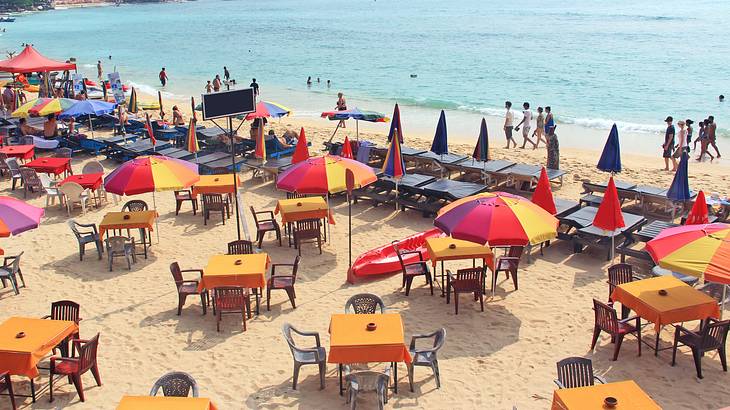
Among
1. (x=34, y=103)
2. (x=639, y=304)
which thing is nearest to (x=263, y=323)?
(x=639, y=304)

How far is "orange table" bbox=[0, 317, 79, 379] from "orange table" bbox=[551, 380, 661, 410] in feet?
19.3

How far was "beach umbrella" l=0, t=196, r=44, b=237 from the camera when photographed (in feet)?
32.2

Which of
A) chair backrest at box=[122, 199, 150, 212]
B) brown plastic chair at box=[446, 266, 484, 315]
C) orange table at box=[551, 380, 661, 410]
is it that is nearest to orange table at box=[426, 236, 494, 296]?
brown plastic chair at box=[446, 266, 484, 315]

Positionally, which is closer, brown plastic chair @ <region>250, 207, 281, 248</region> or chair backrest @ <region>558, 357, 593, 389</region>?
chair backrest @ <region>558, 357, 593, 389</region>

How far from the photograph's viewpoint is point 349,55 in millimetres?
61125

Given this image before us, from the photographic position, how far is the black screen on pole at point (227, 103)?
1041 cm

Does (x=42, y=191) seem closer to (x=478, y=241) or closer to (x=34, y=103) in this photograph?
(x=34, y=103)

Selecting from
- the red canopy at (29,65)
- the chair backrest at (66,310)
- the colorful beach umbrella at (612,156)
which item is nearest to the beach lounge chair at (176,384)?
the chair backrest at (66,310)

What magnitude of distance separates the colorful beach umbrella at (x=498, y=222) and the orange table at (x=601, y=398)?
3.08 metres

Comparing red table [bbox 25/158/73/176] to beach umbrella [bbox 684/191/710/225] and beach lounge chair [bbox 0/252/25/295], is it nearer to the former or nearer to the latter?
beach lounge chair [bbox 0/252/25/295]

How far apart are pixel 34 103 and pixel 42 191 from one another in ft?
14.5

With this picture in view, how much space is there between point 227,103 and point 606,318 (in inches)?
261

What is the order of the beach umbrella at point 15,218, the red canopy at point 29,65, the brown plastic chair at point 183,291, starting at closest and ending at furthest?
1. the beach umbrella at point 15,218
2. the brown plastic chair at point 183,291
3. the red canopy at point 29,65

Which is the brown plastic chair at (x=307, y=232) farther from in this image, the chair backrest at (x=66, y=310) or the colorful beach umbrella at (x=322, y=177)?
the chair backrest at (x=66, y=310)
